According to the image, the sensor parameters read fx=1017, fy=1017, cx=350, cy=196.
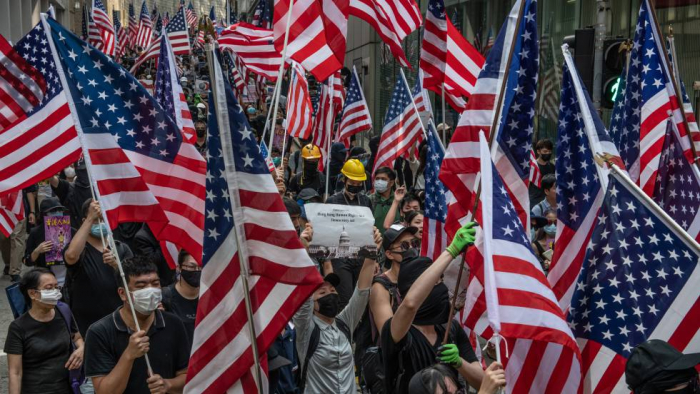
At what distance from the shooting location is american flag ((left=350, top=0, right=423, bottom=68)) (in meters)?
9.90

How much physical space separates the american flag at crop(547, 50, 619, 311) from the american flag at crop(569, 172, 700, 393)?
1.99ft

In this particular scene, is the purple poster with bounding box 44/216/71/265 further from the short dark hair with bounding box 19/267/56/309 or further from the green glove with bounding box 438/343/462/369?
the green glove with bounding box 438/343/462/369

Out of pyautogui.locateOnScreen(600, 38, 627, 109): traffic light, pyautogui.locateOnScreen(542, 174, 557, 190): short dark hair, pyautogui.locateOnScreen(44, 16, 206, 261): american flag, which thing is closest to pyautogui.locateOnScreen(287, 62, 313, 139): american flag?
pyautogui.locateOnScreen(542, 174, 557, 190): short dark hair

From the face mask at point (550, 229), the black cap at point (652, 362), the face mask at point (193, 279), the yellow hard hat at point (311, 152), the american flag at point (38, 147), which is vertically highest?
the american flag at point (38, 147)

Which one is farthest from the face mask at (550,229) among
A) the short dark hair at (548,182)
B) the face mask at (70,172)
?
the face mask at (70,172)

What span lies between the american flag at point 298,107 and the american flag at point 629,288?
824 centimetres

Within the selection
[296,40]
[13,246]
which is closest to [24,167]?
[296,40]

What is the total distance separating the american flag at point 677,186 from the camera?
6.53 metres

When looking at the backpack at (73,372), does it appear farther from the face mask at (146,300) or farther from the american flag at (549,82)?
the american flag at (549,82)

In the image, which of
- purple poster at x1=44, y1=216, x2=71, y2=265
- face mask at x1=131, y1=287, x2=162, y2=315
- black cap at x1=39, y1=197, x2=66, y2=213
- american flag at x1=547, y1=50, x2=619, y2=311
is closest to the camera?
face mask at x1=131, y1=287, x2=162, y2=315

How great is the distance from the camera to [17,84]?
923 centimetres

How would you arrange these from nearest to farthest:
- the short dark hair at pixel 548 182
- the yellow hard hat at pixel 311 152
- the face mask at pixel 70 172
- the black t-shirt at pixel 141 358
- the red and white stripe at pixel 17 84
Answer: the black t-shirt at pixel 141 358
the red and white stripe at pixel 17 84
the short dark hair at pixel 548 182
the yellow hard hat at pixel 311 152
the face mask at pixel 70 172

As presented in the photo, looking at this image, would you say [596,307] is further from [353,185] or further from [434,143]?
[353,185]

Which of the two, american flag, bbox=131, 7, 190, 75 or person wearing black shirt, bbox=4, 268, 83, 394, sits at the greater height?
american flag, bbox=131, 7, 190, 75
